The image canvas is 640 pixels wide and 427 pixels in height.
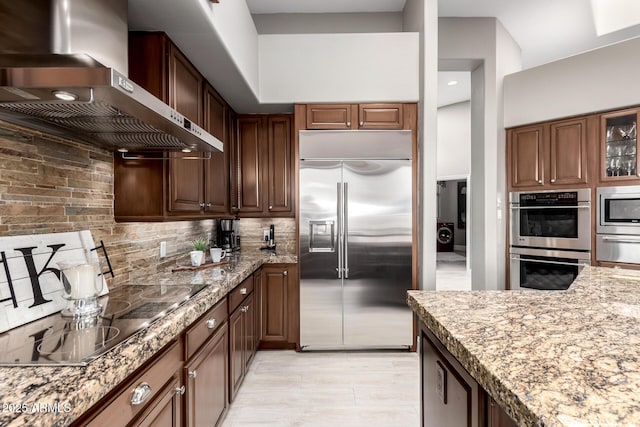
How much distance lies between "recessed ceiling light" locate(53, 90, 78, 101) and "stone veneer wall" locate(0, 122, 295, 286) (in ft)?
1.47

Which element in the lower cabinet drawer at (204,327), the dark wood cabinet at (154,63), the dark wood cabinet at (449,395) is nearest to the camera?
the dark wood cabinet at (449,395)

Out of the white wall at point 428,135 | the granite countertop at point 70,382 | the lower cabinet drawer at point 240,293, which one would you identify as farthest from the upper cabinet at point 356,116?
the granite countertop at point 70,382

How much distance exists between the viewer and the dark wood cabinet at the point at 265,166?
3.47 m

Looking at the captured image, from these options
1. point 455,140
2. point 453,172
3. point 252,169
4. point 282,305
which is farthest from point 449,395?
point 455,140

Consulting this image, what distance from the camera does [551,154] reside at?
140 inches

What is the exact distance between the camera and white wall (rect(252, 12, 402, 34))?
359 cm

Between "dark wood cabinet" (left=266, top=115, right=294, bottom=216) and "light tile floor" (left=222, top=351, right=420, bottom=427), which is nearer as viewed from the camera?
"light tile floor" (left=222, top=351, right=420, bottom=427)

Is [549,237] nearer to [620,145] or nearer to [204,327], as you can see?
[620,145]

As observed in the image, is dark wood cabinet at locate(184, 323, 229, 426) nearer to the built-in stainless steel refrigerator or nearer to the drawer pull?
the drawer pull

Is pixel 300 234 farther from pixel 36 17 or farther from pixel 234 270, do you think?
pixel 36 17

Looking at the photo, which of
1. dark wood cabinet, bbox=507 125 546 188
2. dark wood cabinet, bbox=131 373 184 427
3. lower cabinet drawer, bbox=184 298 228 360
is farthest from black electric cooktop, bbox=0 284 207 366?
dark wood cabinet, bbox=507 125 546 188

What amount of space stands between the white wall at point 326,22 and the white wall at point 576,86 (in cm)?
156

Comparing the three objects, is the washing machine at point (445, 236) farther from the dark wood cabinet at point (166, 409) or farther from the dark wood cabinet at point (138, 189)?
the dark wood cabinet at point (166, 409)

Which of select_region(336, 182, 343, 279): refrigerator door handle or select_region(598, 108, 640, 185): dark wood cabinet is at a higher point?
select_region(598, 108, 640, 185): dark wood cabinet
